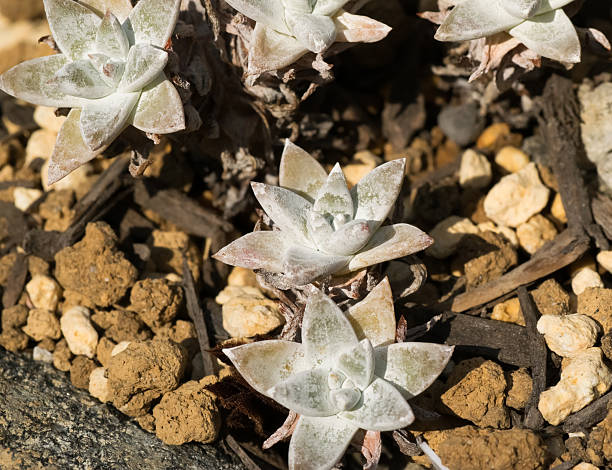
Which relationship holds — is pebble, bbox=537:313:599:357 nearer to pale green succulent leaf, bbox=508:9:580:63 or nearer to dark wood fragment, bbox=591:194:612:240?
dark wood fragment, bbox=591:194:612:240

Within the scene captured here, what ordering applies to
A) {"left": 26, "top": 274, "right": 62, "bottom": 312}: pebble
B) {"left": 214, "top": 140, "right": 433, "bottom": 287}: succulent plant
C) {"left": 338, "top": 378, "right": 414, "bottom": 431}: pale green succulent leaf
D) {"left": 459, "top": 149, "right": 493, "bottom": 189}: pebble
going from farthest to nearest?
{"left": 459, "top": 149, "right": 493, "bottom": 189}: pebble, {"left": 26, "top": 274, "right": 62, "bottom": 312}: pebble, {"left": 214, "top": 140, "right": 433, "bottom": 287}: succulent plant, {"left": 338, "top": 378, "right": 414, "bottom": 431}: pale green succulent leaf

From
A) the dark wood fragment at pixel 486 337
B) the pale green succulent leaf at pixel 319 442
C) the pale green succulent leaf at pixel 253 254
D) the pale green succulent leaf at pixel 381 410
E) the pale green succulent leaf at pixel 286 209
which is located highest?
the pale green succulent leaf at pixel 286 209

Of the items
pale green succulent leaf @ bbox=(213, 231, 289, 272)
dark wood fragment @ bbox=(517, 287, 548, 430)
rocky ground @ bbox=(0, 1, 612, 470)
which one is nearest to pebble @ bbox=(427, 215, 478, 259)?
rocky ground @ bbox=(0, 1, 612, 470)

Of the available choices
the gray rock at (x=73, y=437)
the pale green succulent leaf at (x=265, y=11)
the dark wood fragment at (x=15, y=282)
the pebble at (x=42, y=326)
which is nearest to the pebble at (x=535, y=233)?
the pale green succulent leaf at (x=265, y=11)

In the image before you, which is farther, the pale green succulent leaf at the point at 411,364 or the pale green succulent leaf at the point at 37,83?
the pale green succulent leaf at the point at 37,83

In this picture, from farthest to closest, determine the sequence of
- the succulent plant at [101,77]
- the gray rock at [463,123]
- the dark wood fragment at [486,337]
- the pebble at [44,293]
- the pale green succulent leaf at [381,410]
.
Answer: the gray rock at [463,123] < the pebble at [44,293] < the dark wood fragment at [486,337] < the succulent plant at [101,77] < the pale green succulent leaf at [381,410]

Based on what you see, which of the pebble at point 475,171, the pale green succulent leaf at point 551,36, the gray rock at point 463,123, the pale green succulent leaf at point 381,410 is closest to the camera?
the pale green succulent leaf at point 381,410

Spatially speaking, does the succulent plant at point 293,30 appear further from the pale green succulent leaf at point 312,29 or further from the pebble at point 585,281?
the pebble at point 585,281
